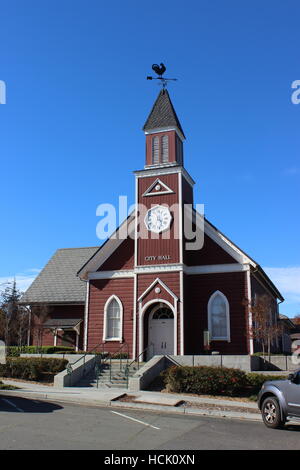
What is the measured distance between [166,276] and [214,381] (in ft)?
26.0

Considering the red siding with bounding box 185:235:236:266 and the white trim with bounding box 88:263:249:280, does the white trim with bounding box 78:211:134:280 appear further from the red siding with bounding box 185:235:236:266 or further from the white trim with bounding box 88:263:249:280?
the red siding with bounding box 185:235:236:266

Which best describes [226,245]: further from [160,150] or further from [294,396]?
[294,396]

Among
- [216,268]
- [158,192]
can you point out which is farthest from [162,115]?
[216,268]

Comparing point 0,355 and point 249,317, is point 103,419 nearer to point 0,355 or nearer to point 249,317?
point 249,317

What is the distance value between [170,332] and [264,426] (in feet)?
43.6

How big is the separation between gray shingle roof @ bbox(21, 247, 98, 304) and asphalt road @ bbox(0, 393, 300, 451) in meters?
18.9

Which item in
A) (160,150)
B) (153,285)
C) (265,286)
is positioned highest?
(160,150)

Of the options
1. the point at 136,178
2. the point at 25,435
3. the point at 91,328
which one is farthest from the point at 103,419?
the point at 136,178

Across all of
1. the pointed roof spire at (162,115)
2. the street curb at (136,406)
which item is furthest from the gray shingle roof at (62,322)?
the pointed roof spire at (162,115)

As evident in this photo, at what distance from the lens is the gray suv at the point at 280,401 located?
11.3 m

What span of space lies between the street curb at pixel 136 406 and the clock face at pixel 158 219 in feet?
36.0

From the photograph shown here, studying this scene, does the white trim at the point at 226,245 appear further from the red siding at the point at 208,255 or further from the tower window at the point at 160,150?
the tower window at the point at 160,150

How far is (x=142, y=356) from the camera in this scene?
24.9m

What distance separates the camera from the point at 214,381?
18297 mm
